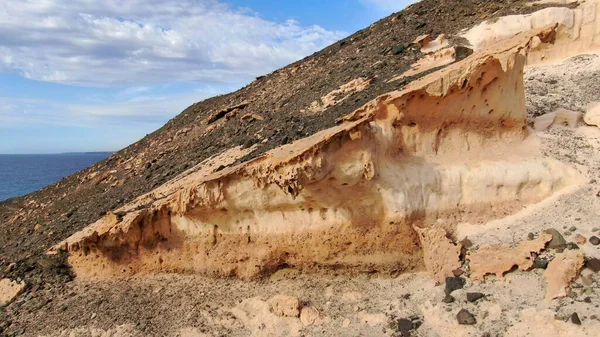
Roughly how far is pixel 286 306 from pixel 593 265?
3919mm

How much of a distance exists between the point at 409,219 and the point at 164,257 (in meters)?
3.73

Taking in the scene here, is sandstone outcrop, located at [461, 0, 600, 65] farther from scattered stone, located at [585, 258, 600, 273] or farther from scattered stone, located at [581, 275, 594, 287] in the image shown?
scattered stone, located at [581, 275, 594, 287]

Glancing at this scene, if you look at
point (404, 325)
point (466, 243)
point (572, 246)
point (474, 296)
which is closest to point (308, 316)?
point (404, 325)

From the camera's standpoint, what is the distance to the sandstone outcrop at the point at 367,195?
7.12 m

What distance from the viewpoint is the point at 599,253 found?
6.52 metres

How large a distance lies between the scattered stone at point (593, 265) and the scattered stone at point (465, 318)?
5.36 feet

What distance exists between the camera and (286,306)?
22.4ft

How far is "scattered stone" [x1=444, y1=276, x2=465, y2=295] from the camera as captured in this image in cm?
662

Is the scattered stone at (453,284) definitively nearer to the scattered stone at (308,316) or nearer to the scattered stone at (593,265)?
the scattered stone at (593,265)

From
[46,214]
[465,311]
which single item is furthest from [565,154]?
[46,214]

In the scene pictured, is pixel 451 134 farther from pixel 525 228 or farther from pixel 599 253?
pixel 599 253

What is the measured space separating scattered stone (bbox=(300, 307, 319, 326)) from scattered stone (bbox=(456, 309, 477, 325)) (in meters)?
1.81

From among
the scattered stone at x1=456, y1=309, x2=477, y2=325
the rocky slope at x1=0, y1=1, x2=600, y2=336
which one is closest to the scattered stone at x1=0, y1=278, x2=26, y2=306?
the rocky slope at x1=0, y1=1, x2=600, y2=336

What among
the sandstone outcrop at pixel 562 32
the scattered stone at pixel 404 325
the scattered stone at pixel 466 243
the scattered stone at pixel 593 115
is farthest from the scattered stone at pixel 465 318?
the sandstone outcrop at pixel 562 32
